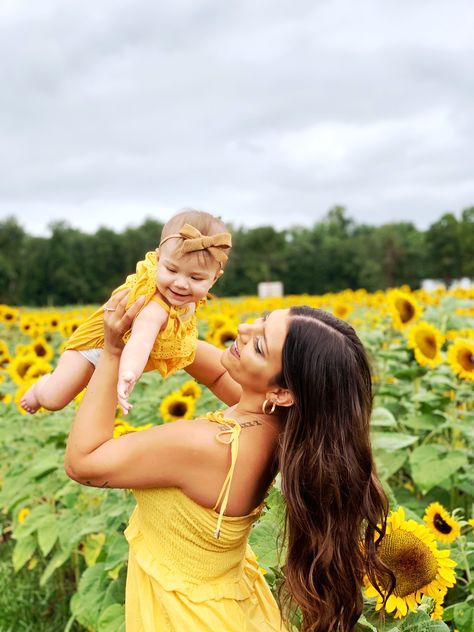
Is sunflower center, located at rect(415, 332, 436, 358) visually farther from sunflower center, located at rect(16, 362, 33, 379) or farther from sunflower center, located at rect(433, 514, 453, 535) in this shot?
sunflower center, located at rect(16, 362, 33, 379)

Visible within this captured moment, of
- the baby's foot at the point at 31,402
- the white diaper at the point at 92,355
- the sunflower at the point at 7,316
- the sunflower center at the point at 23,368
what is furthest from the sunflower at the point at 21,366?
the sunflower at the point at 7,316

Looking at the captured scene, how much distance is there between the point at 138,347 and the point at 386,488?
4.11ft

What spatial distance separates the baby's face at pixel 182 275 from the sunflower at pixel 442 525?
995 mm

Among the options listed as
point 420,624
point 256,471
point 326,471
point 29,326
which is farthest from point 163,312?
point 29,326

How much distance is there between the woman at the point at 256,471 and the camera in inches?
67.7

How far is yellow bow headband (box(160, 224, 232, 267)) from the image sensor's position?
72.3 inches

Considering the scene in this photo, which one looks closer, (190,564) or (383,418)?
(190,564)

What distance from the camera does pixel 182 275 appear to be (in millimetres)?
1887

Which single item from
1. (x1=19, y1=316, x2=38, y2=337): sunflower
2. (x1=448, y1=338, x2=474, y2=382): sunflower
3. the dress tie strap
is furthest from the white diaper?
(x1=19, y1=316, x2=38, y2=337): sunflower

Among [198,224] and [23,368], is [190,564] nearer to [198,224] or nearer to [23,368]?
[198,224]

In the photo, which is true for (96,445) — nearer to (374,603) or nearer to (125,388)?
(125,388)

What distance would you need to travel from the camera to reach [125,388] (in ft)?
5.48

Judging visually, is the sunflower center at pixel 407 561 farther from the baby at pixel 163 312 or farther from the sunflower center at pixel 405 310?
the sunflower center at pixel 405 310

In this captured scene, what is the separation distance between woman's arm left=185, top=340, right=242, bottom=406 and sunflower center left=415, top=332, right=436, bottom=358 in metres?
1.84
